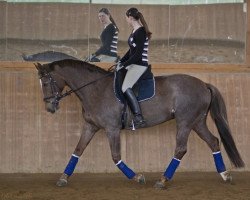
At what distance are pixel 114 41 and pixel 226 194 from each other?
330cm

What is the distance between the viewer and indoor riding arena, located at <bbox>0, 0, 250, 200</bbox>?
7828mm

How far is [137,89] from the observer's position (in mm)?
6879

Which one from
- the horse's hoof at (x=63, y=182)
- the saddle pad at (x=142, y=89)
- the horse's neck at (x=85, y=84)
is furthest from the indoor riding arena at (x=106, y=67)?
the saddle pad at (x=142, y=89)

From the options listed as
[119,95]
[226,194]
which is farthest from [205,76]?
[226,194]

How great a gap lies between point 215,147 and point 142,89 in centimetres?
135

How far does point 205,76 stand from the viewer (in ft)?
26.7

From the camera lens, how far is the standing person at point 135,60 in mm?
6707

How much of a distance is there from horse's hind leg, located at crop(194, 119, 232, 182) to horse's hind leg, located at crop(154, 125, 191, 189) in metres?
0.39

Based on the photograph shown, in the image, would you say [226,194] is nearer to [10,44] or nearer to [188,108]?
[188,108]

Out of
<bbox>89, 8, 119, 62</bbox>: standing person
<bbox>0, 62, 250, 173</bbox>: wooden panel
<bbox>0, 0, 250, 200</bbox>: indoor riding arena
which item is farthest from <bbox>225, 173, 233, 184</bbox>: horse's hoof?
<bbox>89, 8, 119, 62</bbox>: standing person

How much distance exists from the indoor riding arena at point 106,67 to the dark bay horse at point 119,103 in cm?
64

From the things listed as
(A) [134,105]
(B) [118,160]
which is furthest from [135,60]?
(B) [118,160]

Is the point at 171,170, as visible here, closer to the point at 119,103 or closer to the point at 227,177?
the point at 227,177

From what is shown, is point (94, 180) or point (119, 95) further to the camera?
point (94, 180)
